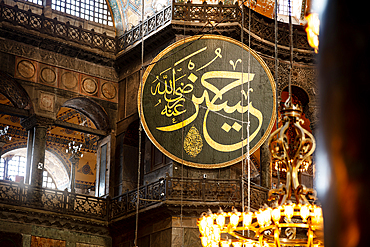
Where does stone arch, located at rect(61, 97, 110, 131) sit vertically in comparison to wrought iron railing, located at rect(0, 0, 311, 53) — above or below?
below

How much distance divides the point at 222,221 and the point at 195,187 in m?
3.77

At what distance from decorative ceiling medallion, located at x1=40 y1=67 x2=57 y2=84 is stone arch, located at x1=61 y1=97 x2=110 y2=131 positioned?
583 millimetres

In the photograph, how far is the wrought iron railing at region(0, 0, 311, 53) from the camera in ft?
33.6

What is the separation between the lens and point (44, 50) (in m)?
11.0

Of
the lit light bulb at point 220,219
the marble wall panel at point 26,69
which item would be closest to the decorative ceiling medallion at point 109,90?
the marble wall panel at point 26,69

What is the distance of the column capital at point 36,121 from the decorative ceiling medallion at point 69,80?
2.63 ft

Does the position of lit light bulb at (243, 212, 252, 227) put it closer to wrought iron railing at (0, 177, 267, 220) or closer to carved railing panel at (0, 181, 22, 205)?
wrought iron railing at (0, 177, 267, 220)

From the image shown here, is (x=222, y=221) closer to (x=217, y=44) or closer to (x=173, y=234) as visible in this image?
(x=173, y=234)

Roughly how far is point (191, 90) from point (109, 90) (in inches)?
95.2

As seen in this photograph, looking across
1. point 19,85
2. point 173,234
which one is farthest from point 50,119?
point 173,234

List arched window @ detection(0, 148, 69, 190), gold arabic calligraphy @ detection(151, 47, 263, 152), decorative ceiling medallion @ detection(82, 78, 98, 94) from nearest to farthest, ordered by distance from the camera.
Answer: gold arabic calligraphy @ detection(151, 47, 263, 152) < decorative ceiling medallion @ detection(82, 78, 98, 94) < arched window @ detection(0, 148, 69, 190)

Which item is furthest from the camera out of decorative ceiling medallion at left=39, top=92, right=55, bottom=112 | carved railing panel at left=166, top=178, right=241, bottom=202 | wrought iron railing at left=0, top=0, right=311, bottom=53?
decorative ceiling medallion at left=39, top=92, right=55, bottom=112

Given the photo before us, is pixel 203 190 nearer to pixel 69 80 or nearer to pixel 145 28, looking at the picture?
pixel 145 28

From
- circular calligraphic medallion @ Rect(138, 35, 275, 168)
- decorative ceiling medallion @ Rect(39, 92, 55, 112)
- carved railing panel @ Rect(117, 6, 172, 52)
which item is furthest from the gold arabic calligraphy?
decorative ceiling medallion @ Rect(39, 92, 55, 112)
